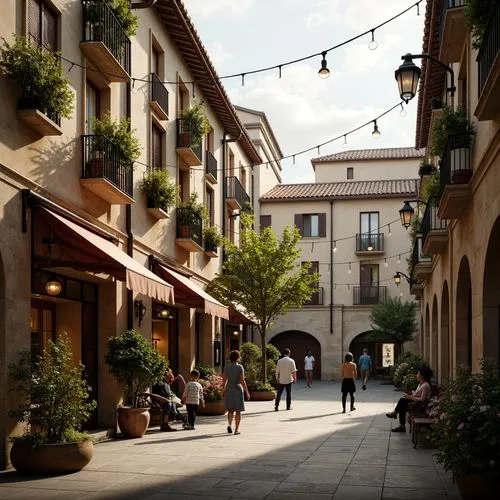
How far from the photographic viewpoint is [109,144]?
15.1m

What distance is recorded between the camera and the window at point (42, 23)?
12570mm

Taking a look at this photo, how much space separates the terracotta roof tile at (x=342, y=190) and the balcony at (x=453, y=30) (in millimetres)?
29375

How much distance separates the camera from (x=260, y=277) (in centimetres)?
2617

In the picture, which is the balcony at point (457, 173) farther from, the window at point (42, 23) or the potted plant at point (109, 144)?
the window at point (42, 23)

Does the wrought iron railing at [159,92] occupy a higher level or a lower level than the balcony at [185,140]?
higher

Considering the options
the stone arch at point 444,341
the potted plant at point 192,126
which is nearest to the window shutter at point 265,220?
the potted plant at point 192,126

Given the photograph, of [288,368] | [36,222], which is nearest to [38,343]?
[36,222]

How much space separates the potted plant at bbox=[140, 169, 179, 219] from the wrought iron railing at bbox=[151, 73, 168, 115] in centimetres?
191

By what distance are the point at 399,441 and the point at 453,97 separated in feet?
25.2

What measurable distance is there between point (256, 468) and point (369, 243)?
33.6 metres

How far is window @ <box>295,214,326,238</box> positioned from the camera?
45.2m

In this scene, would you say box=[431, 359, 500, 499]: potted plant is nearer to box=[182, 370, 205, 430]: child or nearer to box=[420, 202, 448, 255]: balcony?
box=[182, 370, 205, 430]: child

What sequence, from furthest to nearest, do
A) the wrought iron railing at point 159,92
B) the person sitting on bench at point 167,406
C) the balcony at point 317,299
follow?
the balcony at point 317,299 → the wrought iron railing at point 159,92 → the person sitting on bench at point 167,406

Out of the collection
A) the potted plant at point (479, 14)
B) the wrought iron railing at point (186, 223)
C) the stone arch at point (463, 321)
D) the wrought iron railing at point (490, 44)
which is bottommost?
the stone arch at point (463, 321)
